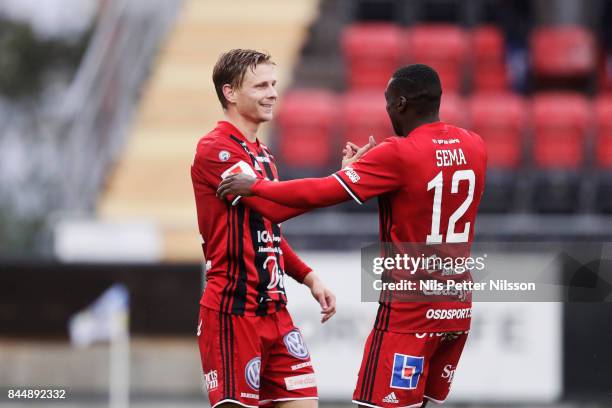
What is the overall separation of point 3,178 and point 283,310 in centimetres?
1501

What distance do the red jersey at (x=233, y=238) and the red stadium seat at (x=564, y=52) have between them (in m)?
9.54

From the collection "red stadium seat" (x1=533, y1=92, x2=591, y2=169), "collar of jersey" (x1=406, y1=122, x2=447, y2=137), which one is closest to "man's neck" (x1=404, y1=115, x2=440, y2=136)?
"collar of jersey" (x1=406, y1=122, x2=447, y2=137)

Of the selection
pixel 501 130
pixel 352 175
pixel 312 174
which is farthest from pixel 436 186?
pixel 501 130

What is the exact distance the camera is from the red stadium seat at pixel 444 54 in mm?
13453

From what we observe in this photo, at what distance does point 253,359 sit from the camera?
16.2 feet

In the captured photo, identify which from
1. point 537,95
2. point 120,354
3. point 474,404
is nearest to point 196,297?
point 120,354

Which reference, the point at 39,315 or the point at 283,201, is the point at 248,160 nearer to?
the point at 283,201

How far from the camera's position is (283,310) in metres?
5.12

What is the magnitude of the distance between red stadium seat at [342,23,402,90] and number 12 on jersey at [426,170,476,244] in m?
8.57

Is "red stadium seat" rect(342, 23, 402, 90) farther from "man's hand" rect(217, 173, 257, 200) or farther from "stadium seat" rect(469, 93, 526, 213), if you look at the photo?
"man's hand" rect(217, 173, 257, 200)

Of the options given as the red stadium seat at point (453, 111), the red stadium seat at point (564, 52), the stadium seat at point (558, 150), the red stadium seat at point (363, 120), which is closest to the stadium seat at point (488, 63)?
the red stadium seat at point (564, 52)

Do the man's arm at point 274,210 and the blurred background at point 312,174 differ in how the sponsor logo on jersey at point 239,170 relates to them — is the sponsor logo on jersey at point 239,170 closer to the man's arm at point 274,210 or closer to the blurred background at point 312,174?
the man's arm at point 274,210

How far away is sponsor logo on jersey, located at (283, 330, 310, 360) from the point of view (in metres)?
5.08

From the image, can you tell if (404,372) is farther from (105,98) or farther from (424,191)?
(105,98)
